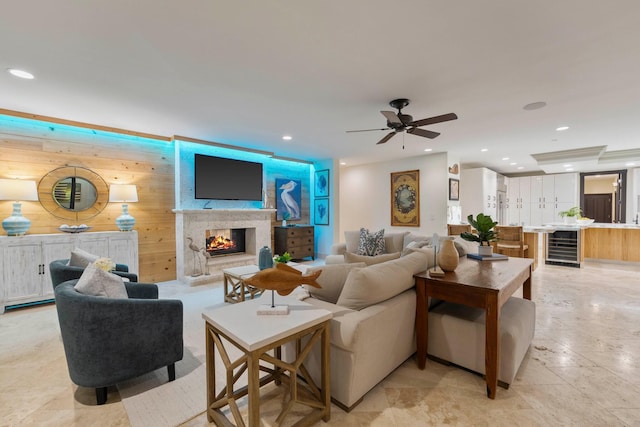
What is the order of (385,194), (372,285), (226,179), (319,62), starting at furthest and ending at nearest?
1. (385,194)
2. (226,179)
3. (319,62)
4. (372,285)

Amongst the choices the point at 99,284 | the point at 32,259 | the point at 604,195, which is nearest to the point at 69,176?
the point at 32,259

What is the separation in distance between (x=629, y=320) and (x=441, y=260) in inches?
103

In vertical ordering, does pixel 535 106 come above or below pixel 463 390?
above

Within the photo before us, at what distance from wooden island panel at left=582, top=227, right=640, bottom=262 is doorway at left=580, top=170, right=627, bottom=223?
2181mm

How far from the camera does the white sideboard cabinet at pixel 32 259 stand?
3.27m

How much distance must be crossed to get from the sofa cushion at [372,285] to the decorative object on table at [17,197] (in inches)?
159

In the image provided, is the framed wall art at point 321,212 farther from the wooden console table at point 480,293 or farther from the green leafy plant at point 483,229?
the wooden console table at point 480,293

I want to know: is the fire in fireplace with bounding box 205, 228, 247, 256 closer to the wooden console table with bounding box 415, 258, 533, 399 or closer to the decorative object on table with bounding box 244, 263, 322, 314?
the decorative object on table with bounding box 244, 263, 322, 314

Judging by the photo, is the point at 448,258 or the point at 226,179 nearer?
the point at 448,258

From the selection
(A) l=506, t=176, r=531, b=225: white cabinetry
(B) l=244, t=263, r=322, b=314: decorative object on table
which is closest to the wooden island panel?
(A) l=506, t=176, r=531, b=225: white cabinetry

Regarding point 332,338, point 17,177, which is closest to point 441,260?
point 332,338

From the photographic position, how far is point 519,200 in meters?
8.98

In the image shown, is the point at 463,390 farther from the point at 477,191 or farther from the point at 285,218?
the point at 477,191

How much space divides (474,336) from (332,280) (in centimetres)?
111
